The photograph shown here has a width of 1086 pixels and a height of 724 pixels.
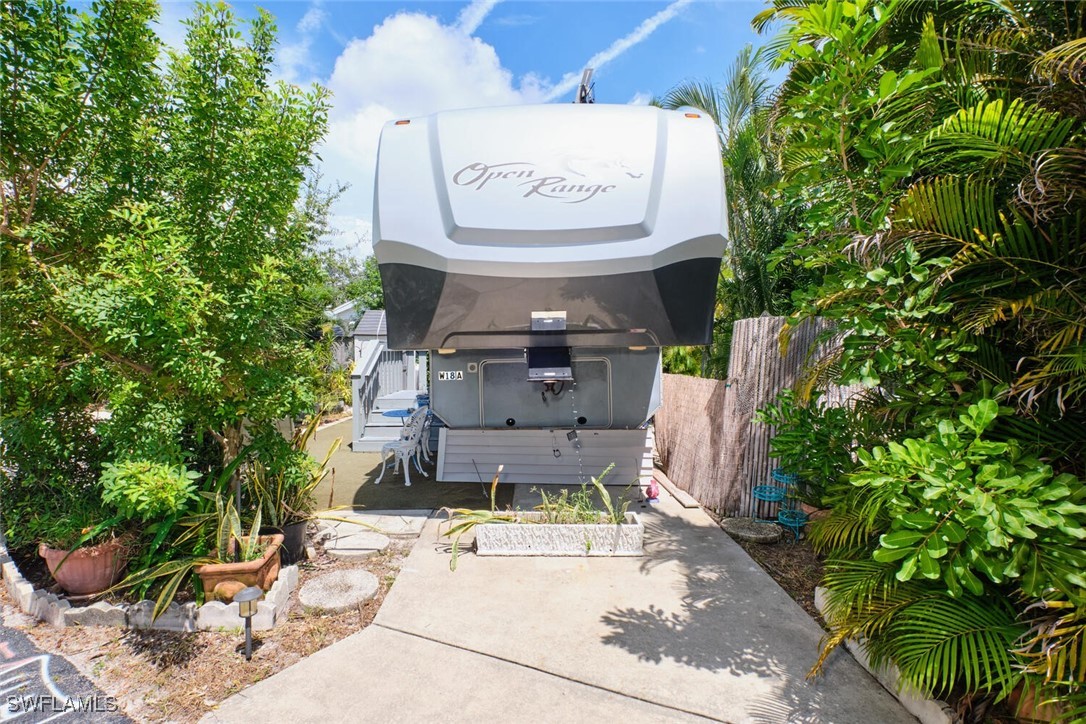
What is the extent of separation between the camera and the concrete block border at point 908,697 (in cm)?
234

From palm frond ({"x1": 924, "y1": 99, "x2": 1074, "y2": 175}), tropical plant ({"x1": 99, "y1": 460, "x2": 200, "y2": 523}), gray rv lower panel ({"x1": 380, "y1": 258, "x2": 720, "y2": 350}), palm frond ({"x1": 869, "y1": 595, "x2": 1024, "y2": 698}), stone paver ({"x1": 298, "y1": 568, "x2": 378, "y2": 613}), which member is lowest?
stone paver ({"x1": 298, "y1": 568, "x2": 378, "y2": 613})

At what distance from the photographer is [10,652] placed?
296 cm

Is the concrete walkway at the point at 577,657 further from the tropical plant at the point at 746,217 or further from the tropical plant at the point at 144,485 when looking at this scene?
the tropical plant at the point at 746,217

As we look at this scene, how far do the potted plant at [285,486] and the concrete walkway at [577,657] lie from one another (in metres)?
0.96

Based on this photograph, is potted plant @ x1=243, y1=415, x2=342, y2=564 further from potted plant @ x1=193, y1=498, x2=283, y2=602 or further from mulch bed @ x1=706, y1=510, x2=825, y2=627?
mulch bed @ x1=706, y1=510, x2=825, y2=627

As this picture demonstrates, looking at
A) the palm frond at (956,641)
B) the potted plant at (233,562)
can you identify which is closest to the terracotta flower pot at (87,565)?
the potted plant at (233,562)

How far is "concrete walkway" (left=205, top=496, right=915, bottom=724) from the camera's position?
8.39 feet

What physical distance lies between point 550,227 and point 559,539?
107 inches

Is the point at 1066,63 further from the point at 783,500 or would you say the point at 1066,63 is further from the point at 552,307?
the point at 783,500

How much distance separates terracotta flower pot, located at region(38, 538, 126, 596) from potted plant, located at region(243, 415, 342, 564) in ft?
2.95

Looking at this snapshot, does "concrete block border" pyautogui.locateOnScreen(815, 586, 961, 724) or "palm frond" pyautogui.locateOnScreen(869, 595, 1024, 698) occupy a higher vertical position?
"palm frond" pyautogui.locateOnScreen(869, 595, 1024, 698)

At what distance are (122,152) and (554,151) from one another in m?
Result: 2.92

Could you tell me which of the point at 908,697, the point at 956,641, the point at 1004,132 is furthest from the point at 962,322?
the point at 908,697

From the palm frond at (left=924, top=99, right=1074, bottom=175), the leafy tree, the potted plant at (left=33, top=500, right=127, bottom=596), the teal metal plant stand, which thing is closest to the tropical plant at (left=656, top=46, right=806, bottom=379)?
the teal metal plant stand
